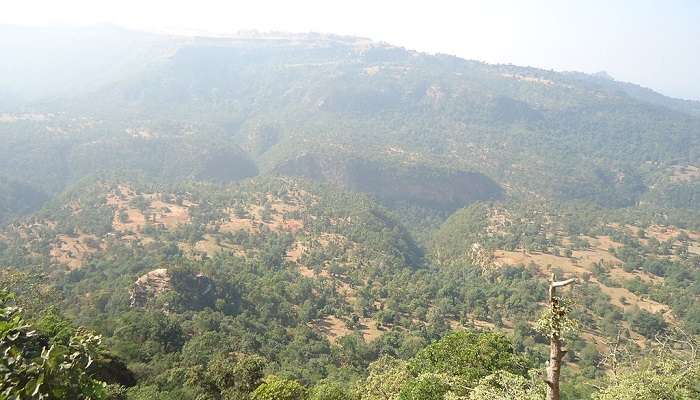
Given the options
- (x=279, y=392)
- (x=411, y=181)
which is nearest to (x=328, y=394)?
(x=279, y=392)

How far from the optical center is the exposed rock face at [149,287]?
74.2 m

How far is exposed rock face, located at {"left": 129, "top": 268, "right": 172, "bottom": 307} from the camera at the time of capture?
74.2m

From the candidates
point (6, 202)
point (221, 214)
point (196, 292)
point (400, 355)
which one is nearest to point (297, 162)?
point (221, 214)

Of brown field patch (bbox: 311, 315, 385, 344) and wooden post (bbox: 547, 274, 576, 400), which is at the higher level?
wooden post (bbox: 547, 274, 576, 400)

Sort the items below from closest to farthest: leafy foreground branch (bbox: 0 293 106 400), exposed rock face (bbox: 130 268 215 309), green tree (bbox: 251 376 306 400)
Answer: leafy foreground branch (bbox: 0 293 106 400) < green tree (bbox: 251 376 306 400) < exposed rock face (bbox: 130 268 215 309)

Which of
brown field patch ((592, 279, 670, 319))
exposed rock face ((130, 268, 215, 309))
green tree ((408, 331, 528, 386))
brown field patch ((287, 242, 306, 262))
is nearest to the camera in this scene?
green tree ((408, 331, 528, 386))

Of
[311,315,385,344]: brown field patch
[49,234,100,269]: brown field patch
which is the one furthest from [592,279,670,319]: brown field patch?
[49,234,100,269]: brown field patch

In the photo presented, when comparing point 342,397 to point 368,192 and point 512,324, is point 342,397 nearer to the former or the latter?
point 512,324

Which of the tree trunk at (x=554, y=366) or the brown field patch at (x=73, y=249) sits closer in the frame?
the tree trunk at (x=554, y=366)

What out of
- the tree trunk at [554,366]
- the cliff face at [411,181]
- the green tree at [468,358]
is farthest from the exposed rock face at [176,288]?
the cliff face at [411,181]

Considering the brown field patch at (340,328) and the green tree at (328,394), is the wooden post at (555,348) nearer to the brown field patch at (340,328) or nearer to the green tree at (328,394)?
the green tree at (328,394)

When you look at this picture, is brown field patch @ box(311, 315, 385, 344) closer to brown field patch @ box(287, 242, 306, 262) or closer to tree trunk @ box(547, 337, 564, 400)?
brown field patch @ box(287, 242, 306, 262)

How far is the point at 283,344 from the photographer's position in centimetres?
7100

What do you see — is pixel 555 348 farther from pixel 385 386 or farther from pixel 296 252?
pixel 296 252
